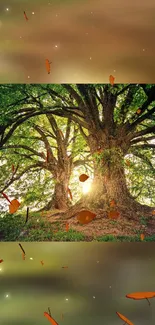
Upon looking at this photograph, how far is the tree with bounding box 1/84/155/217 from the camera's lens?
5.48m

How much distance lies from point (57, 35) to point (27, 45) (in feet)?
0.73

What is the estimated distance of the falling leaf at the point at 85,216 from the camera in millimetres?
5460

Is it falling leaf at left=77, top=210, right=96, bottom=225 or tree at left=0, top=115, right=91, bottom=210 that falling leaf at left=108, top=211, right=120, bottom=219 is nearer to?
falling leaf at left=77, top=210, right=96, bottom=225

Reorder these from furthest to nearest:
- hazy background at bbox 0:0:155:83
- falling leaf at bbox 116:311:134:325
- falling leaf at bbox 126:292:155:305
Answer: hazy background at bbox 0:0:155:83
falling leaf at bbox 126:292:155:305
falling leaf at bbox 116:311:134:325

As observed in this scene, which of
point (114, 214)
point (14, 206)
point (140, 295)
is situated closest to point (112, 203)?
point (114, 214)

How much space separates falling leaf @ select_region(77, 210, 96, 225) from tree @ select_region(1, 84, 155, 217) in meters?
0.10

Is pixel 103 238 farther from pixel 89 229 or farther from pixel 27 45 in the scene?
pixel 27 45

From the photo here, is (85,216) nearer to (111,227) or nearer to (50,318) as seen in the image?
(111,227)

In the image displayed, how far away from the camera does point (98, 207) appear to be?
5434mm

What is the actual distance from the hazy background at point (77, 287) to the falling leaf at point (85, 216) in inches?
76.3

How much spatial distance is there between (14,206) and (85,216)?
77 centimetres

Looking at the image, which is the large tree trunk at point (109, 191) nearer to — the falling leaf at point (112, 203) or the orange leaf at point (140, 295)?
the falling leaf at point (112, 203)

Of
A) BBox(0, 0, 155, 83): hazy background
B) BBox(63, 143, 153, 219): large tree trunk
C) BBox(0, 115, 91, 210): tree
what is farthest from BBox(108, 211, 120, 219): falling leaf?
BBox(0, 0, 155, 83): hazy background

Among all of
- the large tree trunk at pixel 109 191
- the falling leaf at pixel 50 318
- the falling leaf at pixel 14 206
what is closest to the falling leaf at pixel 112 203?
the large tree trunk at pixel 109 191
